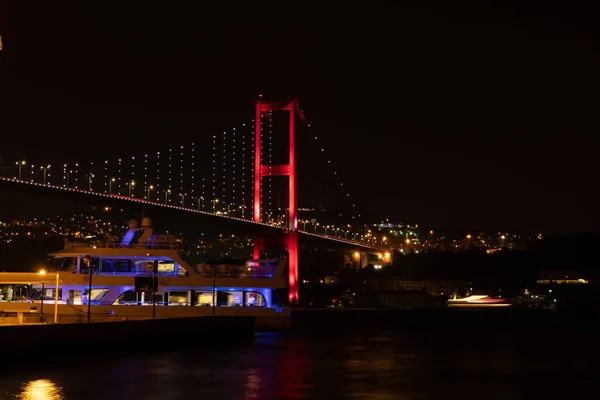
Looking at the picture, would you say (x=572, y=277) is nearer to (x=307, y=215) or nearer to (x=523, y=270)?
(x=523, y=270)

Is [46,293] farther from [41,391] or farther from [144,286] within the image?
[41,391]

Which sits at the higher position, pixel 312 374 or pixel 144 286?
pixel 144 286

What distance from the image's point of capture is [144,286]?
3241 cm

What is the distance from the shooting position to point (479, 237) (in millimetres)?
147625

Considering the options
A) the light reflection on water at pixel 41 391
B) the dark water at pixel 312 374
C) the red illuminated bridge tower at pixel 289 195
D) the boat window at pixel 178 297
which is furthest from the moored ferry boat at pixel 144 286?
the red illuminated bridge tower at pixel 289 195

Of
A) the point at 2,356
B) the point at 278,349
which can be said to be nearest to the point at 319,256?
the point at 278,349

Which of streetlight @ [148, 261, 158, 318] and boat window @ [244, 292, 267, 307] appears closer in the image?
streetlight @ [148, 261, 158, 318]

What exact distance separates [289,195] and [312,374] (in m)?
33.4

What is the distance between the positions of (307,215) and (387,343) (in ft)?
194

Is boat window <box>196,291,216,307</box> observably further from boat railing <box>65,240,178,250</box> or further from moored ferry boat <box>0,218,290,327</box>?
boat railing <box>65,240,178,250</box>

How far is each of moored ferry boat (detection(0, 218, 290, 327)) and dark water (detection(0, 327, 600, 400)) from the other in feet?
12.6

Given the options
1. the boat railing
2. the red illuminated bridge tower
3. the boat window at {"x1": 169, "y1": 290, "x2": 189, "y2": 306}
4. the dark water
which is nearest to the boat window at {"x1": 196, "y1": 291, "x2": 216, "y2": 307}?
the boat window at {"x1": 169, "y1": 290, "x2": 189, "y2": 306}

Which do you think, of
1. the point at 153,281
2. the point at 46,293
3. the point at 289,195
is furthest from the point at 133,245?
the point at 289,195

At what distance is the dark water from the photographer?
19889 mm
